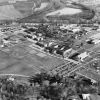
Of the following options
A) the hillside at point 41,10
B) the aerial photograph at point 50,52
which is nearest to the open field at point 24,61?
the aerial photograph at point 50,52

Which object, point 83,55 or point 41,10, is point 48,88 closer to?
point 83,55

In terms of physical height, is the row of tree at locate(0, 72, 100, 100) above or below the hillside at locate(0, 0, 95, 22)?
below

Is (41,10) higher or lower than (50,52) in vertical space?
higher

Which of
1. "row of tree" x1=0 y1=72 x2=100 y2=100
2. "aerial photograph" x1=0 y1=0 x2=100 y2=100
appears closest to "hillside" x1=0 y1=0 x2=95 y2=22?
"aerial photograph" x1=0 y1=0 x2=100 y2=100

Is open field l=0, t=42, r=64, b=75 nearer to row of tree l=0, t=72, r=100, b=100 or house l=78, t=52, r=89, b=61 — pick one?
house l=78, t=52, r=89, b=61

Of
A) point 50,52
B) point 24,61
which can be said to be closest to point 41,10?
point 50,52

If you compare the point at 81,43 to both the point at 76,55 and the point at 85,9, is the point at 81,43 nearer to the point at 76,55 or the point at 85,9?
the point at 76,55

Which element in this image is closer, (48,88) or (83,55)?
(48,88)

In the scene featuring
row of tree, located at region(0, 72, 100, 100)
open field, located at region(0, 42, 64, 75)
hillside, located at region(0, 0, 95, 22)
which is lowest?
row of tree, located at region(0, 72, 100, 100)
